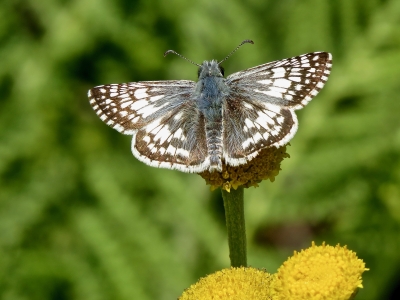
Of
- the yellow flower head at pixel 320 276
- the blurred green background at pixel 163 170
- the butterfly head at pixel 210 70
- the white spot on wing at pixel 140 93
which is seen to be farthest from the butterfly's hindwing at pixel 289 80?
the blurred green background at pixel 163 170

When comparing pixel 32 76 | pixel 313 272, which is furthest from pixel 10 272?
pixel 313 272

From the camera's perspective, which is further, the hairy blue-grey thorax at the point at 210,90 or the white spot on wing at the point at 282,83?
the hairy blue-grey thorax at the point at 210,90

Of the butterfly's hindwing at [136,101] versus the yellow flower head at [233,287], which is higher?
the butterfly's hindwing at [136,101]

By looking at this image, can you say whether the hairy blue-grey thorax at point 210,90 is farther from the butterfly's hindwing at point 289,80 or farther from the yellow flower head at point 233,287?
the yellow flower head at point 233,287

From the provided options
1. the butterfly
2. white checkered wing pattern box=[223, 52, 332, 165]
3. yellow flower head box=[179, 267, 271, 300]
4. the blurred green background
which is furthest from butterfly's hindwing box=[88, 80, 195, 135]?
the blurred green background

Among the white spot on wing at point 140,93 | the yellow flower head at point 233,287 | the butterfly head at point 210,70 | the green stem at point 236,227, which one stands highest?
the butterfly head at point 210,70

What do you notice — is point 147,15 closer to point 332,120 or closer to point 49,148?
point 49,148

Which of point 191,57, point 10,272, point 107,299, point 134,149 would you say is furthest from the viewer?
point 191,57
